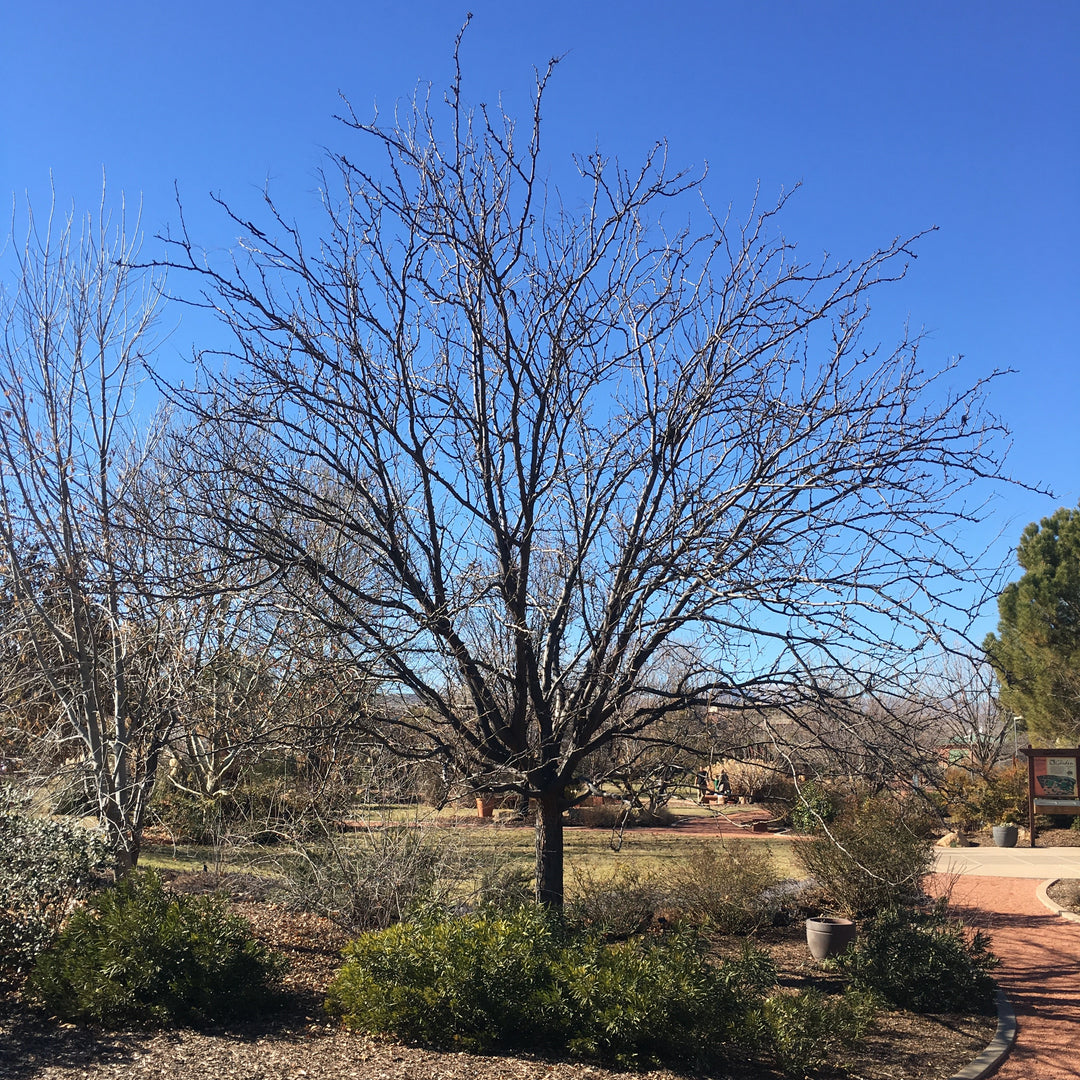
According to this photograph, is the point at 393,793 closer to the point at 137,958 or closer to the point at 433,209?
the point at 137,958

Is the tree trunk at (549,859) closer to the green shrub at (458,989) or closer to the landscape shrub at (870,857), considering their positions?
the green shrub at (458,989)

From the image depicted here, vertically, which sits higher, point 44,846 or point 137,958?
Answer: point 44,846

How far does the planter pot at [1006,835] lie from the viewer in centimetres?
2119

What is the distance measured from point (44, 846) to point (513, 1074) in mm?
4581

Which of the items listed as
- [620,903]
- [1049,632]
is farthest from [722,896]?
[1049,632]

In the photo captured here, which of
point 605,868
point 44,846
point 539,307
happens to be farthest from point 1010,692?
point 44,846

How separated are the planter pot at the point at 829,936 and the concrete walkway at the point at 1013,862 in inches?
277

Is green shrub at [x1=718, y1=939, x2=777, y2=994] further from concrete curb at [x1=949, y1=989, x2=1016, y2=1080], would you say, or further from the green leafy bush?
concrete curb at [x1=949, y1=989, x2=1016, y2=1080]

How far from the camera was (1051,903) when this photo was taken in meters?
13.5

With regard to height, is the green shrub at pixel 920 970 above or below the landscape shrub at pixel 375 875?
below

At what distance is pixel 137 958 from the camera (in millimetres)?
6250

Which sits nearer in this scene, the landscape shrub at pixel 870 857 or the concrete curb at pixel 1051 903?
the landscape shrub at pixel 870 857

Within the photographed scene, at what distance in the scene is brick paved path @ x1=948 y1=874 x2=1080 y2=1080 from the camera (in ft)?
22.5

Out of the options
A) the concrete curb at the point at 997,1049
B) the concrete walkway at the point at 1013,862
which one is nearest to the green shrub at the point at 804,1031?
the concrete curb at the point at 997,1049
